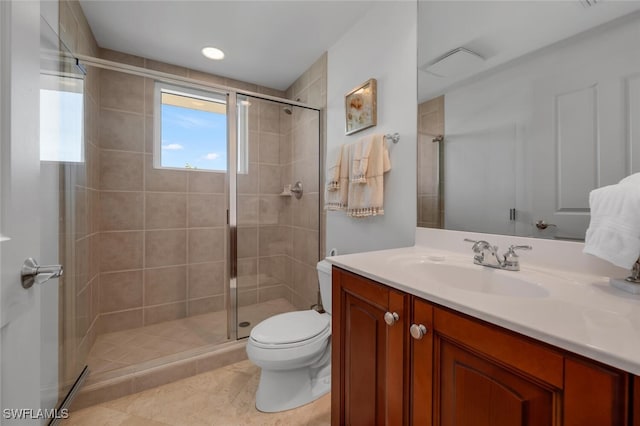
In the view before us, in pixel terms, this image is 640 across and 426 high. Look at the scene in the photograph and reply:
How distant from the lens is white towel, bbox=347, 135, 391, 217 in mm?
1447

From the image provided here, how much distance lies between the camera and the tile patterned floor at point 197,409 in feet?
4.22

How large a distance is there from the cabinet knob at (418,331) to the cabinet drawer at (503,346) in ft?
0.11

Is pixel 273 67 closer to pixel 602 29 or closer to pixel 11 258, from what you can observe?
pixel 602 29

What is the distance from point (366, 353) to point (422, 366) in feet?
0.75

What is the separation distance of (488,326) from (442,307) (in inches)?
4.2

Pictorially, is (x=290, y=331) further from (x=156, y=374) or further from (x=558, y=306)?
(x=558, y=306)

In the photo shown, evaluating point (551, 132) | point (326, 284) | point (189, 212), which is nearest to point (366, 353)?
point (326, 284)

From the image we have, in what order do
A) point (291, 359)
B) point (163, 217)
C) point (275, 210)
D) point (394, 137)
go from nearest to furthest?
point (291, 359), point (394, 137), point (275, 210), point (163, 217)

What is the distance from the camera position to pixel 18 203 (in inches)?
19.5

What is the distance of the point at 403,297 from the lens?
74cm

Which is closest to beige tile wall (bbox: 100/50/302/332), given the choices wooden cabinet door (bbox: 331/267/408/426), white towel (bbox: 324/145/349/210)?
white towel (bbox: 324/145/349/210)

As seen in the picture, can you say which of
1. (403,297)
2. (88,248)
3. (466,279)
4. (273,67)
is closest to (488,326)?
(403,297)

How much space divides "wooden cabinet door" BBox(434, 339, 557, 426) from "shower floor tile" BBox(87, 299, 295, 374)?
1.62 meters

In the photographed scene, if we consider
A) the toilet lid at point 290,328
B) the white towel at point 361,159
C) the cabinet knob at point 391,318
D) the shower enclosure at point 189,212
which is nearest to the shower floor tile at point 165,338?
the shower enclosure at point 189,212
